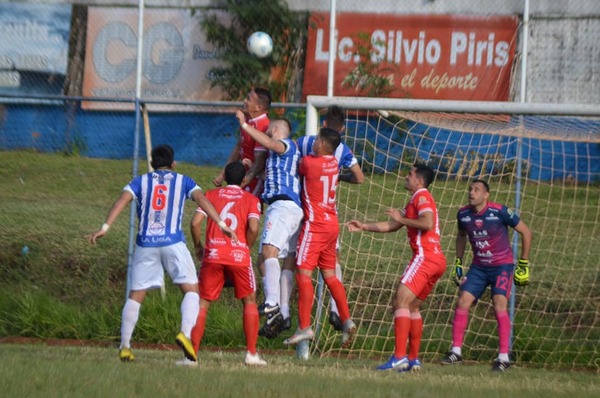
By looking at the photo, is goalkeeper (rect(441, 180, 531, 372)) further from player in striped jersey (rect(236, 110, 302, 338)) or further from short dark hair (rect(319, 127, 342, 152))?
player in striped jersey (rect(236, 110, 302, 338))

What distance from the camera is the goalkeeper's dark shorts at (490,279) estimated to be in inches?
469

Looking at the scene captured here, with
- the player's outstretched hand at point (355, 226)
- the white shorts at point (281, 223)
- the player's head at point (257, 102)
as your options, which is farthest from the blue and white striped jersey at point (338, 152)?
the player's outstretched hand at point (355, 226)

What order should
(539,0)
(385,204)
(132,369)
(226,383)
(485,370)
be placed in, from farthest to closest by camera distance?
(539,0) → (385,204) → (485,370) → (132,369) → (226,383)

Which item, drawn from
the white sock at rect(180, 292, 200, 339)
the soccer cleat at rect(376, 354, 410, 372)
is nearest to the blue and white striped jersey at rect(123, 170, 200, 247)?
the white sock at rect(180, 292, 200, 339)

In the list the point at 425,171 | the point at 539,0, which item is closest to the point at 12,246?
the point at 425,171

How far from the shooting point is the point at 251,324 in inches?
401

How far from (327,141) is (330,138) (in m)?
0.05

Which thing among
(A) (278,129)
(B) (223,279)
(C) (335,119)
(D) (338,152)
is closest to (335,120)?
(C) (335,119)

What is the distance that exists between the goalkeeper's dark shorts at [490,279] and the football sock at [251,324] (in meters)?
2.84

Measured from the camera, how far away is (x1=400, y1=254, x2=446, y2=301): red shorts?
10.7 meters

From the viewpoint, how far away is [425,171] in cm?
1089

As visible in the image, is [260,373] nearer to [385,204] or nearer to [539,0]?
[385,204]

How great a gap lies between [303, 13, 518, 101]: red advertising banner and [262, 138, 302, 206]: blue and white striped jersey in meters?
7.56

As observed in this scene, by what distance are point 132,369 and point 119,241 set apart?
6756mm
